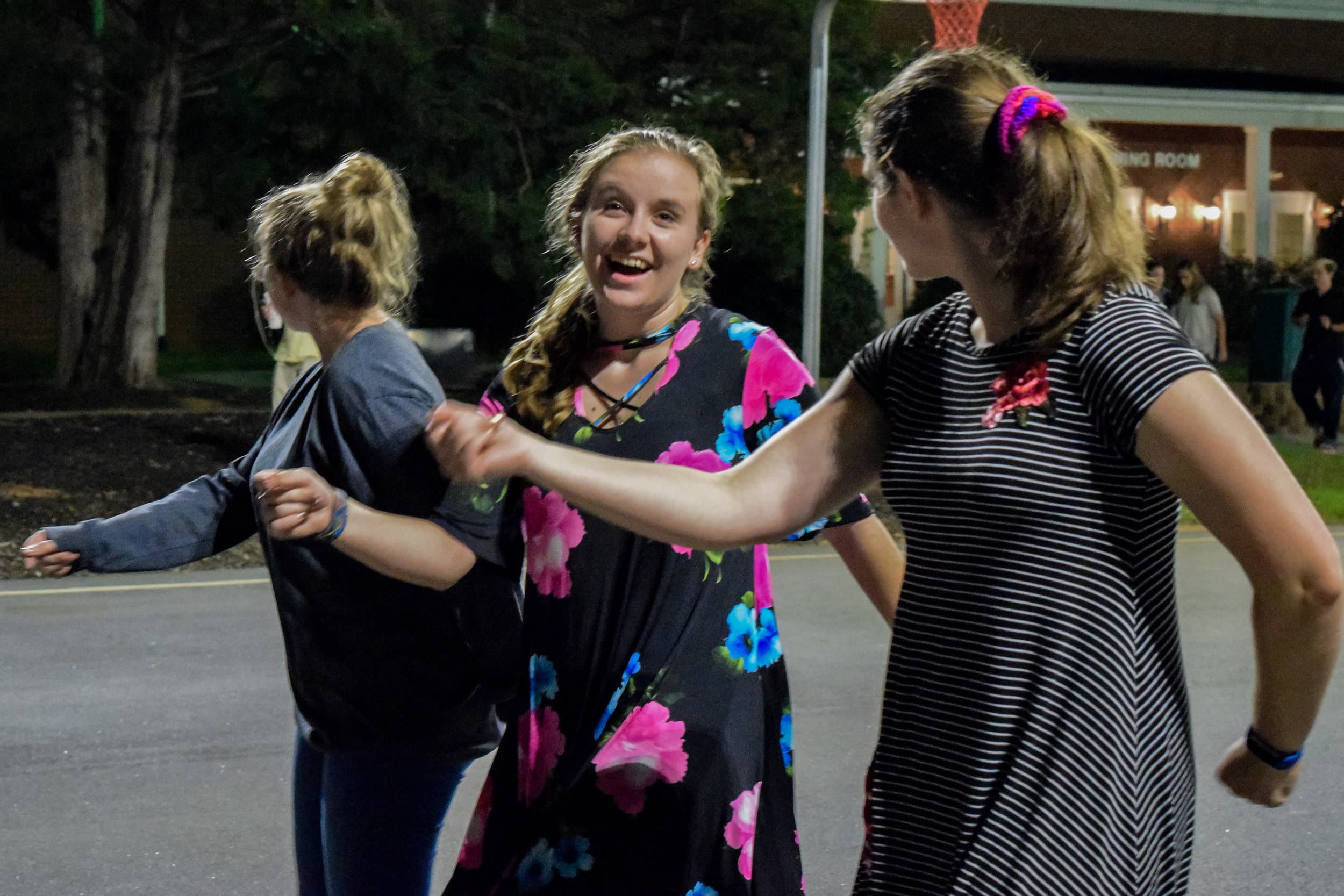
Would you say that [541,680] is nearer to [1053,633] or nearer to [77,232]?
[1053,633]

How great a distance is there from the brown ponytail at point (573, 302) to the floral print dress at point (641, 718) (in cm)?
8

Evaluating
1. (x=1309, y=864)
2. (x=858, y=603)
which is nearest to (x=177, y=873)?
(x=1309, y=864)

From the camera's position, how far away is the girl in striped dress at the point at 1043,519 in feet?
6.39

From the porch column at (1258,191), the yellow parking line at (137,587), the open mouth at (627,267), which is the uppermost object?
the porch column at (1258,191)

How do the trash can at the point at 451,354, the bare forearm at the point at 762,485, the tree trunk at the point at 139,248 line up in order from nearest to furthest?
the bare forearm at the point at 762,485
the tree trunk at the point at 139,248
the trash can at the point at 451,354

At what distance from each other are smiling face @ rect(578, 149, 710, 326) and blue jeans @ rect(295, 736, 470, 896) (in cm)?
88

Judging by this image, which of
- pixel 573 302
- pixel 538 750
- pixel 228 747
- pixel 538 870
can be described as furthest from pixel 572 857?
pixel 228 747

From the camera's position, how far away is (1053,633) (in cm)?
202

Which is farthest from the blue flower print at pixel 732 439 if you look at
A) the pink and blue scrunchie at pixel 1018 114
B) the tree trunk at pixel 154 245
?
the tree trunk at pixel 154 245

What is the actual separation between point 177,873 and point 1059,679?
12.2 ft

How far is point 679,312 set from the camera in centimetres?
297

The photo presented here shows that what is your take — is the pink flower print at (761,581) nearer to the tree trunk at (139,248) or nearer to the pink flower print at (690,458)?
the pink flower print at (690,458)

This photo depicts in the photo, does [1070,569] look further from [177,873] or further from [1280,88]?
[1280,88]

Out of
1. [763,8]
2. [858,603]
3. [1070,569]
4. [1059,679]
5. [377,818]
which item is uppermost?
[763,8]
